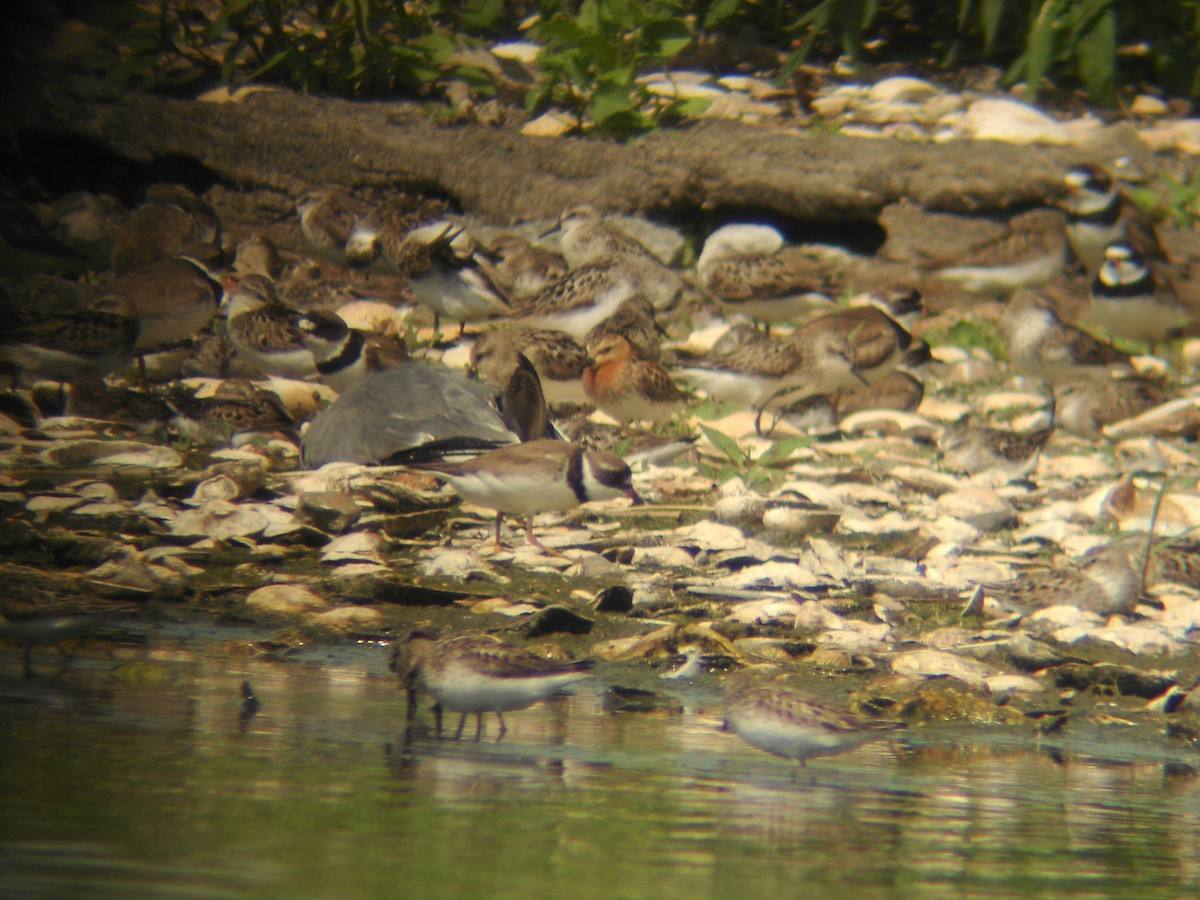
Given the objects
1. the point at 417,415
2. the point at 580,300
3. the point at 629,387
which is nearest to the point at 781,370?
the point at 629,387

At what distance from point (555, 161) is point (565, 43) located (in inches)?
45.9

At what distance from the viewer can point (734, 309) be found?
10.6m

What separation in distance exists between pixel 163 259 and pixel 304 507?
187 inches

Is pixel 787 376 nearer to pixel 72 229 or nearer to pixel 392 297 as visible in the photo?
pixel 392 297

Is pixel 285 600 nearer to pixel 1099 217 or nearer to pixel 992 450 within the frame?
pixel 992 450

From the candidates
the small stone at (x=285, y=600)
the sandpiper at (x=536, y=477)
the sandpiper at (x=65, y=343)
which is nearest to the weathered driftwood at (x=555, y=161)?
the sandpiper at (x=65, y=343)

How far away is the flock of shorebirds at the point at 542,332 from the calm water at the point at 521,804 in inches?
90.3

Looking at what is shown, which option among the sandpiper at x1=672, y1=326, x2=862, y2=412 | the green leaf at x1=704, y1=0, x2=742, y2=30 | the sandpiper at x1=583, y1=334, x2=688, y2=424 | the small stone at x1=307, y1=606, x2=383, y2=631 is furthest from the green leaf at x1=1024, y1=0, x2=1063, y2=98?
the small stone at x1=307, y1=606, x2=383, y2=631

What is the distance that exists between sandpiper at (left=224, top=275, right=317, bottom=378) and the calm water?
4830 millimetres

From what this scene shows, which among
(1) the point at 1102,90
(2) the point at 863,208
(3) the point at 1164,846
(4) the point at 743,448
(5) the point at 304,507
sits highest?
(1) the point at 1102,90

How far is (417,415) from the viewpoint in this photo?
7.19m

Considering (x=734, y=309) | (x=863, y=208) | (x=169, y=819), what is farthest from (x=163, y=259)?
(x=169, y=819)

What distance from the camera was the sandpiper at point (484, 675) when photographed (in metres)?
3.84

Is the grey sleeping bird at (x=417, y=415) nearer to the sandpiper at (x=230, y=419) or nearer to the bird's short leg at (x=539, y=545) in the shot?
the sandpiper at (x=230, y=419)
